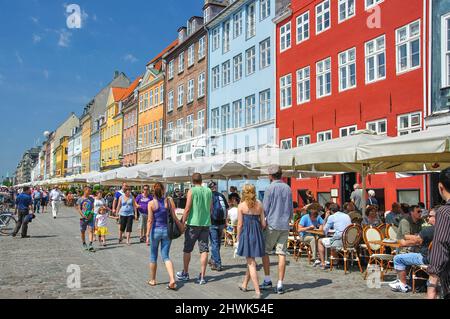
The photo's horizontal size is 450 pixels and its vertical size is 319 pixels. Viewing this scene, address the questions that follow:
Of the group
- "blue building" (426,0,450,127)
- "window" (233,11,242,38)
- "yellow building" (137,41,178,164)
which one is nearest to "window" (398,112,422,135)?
"blue building" (426,0,450,127)

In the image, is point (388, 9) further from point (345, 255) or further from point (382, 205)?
point (345, 255)

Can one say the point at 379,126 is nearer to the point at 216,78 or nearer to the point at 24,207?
the point at 24,207

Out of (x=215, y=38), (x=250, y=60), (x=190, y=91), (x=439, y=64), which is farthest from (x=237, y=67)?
(x=439, y=64)

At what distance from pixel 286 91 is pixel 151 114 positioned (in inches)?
1033

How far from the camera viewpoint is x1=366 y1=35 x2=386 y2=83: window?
69.8ft

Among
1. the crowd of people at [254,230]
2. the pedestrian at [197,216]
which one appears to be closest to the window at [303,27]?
the crowd of people at [254,230]

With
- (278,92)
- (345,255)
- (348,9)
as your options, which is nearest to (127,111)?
(278,92)

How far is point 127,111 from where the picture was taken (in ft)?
205

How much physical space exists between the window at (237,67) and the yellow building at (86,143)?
57.7 m

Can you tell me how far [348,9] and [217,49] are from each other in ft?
52.4

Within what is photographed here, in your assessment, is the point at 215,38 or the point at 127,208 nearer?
the point at 127,208

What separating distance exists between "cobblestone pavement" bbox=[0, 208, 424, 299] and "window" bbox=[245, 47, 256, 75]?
20.6 m

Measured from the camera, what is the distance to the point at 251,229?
25.6 ft
